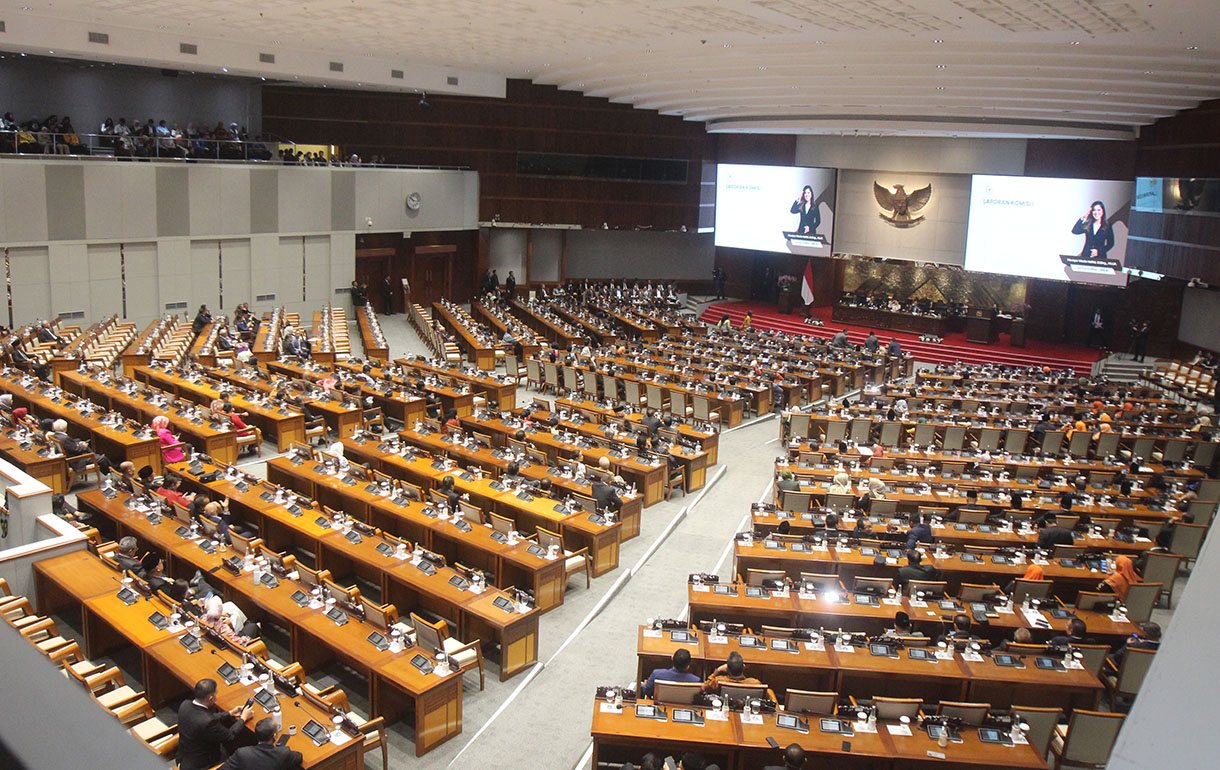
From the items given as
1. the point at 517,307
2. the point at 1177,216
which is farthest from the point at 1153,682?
the point at 517,307

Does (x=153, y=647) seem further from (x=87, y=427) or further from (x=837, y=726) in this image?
(x=87, y=427)

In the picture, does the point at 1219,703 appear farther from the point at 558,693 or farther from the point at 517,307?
the point at 517,307

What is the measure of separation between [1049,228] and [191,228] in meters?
24.9

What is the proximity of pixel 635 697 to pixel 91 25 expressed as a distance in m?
22.5

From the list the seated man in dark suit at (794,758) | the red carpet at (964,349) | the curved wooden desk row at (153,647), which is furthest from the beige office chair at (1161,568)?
the red carpet at (964,349)

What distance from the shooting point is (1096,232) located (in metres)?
27.2

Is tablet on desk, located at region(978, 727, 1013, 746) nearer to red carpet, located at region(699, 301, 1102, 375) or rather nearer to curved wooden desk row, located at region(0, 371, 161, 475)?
curved wooden desk row, located at region(0, 371, 161, 475)

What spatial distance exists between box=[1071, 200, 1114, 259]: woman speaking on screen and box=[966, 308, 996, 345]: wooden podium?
3.34m

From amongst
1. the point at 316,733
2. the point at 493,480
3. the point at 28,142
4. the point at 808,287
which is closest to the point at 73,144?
the point at 28,142

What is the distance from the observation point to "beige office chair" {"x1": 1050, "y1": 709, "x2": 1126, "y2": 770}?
25.2 ft

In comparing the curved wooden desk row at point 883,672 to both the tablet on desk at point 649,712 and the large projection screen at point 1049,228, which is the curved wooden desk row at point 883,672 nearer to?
the tablet on desk at point 649,712

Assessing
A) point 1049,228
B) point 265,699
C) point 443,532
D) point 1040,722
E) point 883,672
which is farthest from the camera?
point 1049,228

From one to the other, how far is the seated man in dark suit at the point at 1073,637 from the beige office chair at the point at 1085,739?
0.93 meters

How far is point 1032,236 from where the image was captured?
28.5m
